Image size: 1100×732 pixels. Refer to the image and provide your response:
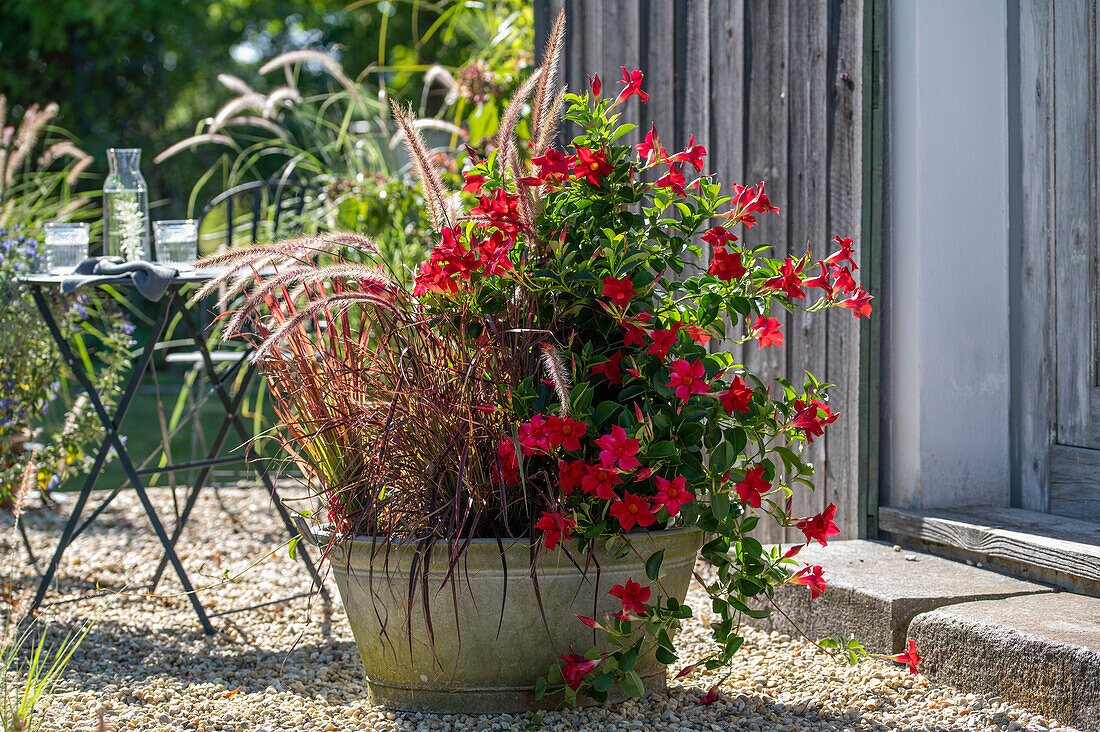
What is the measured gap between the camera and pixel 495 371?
172 cm

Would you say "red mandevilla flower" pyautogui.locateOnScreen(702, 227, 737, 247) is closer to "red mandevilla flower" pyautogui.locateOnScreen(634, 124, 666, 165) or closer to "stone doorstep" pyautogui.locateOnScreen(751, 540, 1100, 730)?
"red mandevilla flower" pyautogui.locateOnScreen(634, 124, 666, 165)

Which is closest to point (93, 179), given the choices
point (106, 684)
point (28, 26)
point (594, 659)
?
point (28, 26)

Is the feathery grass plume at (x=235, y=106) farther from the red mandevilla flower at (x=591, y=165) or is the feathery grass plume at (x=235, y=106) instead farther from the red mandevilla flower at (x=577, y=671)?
the red mandevilla flower at (x=577, y=671)

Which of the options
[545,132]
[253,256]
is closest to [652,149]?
[545,132]

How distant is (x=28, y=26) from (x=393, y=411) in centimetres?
1288

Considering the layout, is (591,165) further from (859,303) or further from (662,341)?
(859,303)

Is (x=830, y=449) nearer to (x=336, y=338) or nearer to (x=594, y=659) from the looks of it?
(x=594, y=659)

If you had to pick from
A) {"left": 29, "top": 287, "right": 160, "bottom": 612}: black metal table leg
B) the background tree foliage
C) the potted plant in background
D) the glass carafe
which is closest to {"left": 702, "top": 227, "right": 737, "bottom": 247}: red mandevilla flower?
the potted plant in background

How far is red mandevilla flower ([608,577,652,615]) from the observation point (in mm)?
1612

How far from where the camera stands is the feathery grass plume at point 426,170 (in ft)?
5.70

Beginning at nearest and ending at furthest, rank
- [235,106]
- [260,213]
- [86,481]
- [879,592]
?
[879,592]
[86,481]
[235,106]
[260,213]

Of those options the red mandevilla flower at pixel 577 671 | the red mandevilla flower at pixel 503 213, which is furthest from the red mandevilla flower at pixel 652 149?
the red mandevilla flower at pixel 577 671

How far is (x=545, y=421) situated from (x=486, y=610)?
36 centimetres

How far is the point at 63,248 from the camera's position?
2652 millimetres
